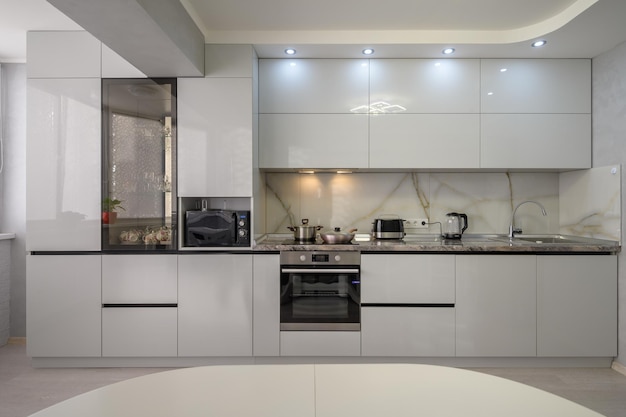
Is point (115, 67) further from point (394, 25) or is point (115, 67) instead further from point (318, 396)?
point (318, 396)

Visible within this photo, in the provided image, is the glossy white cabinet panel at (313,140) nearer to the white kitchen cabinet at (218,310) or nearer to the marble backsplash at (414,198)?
the marble backsplash at (414,198)

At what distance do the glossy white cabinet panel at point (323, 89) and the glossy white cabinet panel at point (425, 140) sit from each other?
0.26 metres

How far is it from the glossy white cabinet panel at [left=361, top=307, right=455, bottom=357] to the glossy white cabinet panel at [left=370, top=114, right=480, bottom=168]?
1.18 meters

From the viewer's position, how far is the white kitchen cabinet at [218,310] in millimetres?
2838

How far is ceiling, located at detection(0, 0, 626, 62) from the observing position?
2.54 metres

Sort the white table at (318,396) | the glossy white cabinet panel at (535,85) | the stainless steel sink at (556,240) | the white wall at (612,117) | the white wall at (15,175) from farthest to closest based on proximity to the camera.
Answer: the white wall at (15,175) → the glossy white cabinet panel at (535,85) → the stainless steel sink at (556,240) → the white wall at (612,117) → the white table at (318,396)

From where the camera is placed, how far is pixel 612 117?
9.55 ft

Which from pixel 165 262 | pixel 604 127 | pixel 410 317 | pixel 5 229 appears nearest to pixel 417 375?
pixel 410 317

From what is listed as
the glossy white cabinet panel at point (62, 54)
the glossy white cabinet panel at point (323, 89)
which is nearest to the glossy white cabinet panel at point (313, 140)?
the glossy white cabinet panel at point (323, 89)

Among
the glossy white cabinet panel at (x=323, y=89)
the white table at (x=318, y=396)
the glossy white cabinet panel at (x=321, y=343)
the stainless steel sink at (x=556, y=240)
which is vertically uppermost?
the glossy white cabinet panel at (x=323, y=89)

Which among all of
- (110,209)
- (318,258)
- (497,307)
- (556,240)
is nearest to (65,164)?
(110,209)

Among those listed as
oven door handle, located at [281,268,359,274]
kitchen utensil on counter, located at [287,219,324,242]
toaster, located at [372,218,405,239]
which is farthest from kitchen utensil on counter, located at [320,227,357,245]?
toaster, located at [372,218,405,239]

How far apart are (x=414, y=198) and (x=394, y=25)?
148cm

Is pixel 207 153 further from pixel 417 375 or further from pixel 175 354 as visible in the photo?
pixel 417 375
